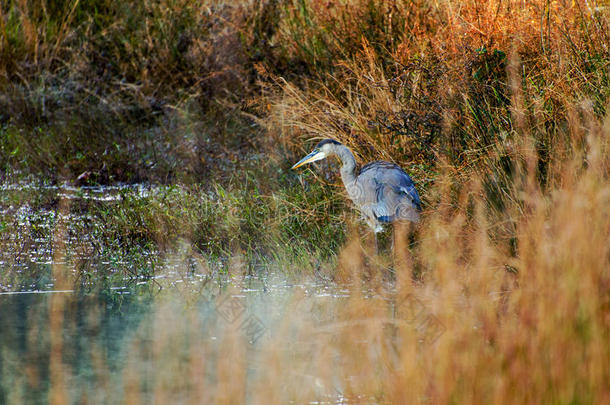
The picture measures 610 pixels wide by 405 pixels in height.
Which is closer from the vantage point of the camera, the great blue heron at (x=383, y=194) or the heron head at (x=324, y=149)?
the great blue heron at (x=383, y=194)

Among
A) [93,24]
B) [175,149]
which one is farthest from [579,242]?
[93,24]

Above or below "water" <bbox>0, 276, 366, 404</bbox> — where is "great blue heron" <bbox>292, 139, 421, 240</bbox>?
above

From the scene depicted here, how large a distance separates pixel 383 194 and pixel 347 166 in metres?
0.50

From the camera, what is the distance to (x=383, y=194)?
5043 mm

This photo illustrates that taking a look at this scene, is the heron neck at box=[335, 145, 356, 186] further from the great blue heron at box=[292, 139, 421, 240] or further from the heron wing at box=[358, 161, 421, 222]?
the heron wing at box=[358, 161, 421, 222]

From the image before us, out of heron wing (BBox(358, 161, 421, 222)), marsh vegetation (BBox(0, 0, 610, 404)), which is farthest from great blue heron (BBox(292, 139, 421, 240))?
marsh vegetation (BBox(0, 0, 610, 404))

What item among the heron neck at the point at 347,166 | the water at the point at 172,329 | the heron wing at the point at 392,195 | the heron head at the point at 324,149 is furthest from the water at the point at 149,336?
the heron head at the point at 324,149

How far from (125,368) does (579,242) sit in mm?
1845

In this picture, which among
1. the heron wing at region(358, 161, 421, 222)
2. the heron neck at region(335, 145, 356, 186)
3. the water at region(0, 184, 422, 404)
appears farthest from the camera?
the heron neck at region(335, 145, 356, 186)

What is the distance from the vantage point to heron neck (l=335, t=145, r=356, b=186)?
5469mm

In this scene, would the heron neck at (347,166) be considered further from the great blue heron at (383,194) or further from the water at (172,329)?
the water at (172,329)

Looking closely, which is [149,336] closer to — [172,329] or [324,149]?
[172,329]

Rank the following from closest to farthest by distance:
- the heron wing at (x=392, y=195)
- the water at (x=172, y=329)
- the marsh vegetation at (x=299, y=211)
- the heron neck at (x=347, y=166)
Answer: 1. the marsh vegetation at (x=299, y=211)
2. the water at (x=172, y=329)
3. the heron wing at (x=392, y=195)
4. the heron neck at (x=347, y=166)

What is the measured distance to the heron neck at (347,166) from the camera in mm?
5469
